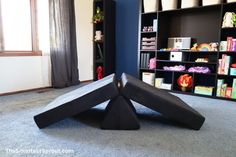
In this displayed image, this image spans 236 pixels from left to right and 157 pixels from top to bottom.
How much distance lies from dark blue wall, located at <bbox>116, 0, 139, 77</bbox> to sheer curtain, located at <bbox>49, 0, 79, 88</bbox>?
1107 millimetres

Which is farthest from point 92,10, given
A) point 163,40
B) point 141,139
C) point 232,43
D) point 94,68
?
point 141,139

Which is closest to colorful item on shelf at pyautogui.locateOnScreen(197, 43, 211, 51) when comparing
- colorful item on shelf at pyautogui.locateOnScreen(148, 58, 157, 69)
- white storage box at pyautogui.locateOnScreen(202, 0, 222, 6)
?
white storage box at pyautogui.locateOnScreen(202, 0, 222, 6)

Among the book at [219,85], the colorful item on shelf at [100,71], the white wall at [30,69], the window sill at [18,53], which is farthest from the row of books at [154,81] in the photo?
the window sill at [18,53]

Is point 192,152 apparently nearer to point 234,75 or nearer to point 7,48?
point 234,75

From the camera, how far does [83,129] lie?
1.83 m

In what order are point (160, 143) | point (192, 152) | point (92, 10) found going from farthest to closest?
1. point (92, 10)
2. point (160, 143)
3. point (192, 152)

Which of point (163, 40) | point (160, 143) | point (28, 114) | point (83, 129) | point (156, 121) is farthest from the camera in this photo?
point (163, 40)

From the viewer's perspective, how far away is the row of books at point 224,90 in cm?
300

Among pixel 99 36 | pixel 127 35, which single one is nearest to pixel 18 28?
pixel 99 36

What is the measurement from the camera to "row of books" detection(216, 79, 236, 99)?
9.84 ft

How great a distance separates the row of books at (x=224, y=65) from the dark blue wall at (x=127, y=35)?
175 cm

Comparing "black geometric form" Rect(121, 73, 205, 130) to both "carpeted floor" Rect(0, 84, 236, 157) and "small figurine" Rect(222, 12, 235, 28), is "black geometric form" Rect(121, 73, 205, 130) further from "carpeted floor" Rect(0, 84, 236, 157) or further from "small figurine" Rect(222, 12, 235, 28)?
"small figurine" Rect(222, 12, 235, 28)

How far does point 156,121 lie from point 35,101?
1804 millimetres

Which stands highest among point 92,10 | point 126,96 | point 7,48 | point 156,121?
point 92,10
